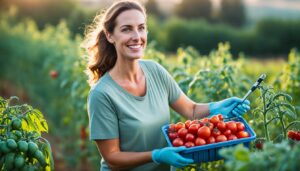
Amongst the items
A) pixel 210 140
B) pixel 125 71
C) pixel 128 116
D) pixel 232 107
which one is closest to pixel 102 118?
pixel 128 116

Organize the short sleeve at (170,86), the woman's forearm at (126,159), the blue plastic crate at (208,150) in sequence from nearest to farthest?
the blue plastic crate at (208,150)
the woman's forearm at (126,159)
the short sleeve at (170,86)

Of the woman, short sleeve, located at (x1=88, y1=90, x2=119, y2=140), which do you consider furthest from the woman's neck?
short sleeve, located at (x1=88, y1=90, x2=119, y2=140)

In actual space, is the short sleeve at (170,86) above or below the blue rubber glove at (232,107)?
above

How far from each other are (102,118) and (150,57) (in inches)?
84.6

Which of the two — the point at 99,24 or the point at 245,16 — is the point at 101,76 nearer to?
the point at 99,24

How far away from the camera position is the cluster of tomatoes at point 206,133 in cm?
275

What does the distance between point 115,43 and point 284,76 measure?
252cm

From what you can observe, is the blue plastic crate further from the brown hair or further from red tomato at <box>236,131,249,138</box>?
the brown hair

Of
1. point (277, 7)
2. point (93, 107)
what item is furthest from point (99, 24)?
point (277, 7)

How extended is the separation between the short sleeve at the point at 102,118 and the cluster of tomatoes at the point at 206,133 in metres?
0.38

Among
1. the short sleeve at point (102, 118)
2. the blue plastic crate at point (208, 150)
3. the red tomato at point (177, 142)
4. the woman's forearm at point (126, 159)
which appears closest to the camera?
the blue plastic crate at point (208, 150)

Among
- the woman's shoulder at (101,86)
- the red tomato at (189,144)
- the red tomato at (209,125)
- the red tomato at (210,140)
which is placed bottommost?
the red tomato at (189,144)

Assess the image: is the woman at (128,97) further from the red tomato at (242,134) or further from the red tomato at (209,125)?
the red tomato at (242,134)

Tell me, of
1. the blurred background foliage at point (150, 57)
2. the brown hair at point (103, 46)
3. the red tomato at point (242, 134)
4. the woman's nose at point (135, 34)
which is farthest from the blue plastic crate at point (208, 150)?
the blurred background foliage at point (150, 57)
